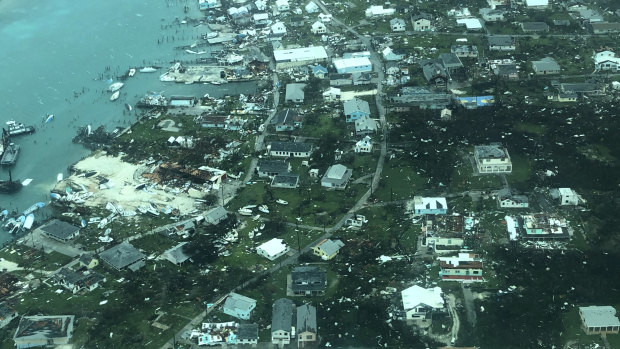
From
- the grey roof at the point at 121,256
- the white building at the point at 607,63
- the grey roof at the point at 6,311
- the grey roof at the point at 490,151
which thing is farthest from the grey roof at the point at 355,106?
the grey roof at the point at 6,311

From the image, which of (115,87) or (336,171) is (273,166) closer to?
(336,171)

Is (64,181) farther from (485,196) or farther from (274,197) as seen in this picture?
(485,196)

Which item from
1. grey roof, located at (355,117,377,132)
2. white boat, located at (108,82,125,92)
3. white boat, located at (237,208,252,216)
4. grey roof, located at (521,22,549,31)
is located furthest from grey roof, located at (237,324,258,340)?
grey roof, located at (521,22,549,31)

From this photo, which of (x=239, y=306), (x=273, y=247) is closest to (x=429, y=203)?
(x=273, y=247)

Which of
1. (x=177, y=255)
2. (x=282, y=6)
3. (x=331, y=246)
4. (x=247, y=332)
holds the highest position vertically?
(x=247, y=332)

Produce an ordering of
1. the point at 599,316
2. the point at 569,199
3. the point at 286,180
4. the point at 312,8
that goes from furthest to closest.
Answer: the point at 312,8 → the point at 286,180 → the point at 569,199 → the point at 599,316

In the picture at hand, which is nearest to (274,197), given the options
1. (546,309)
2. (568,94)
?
(546,309)
